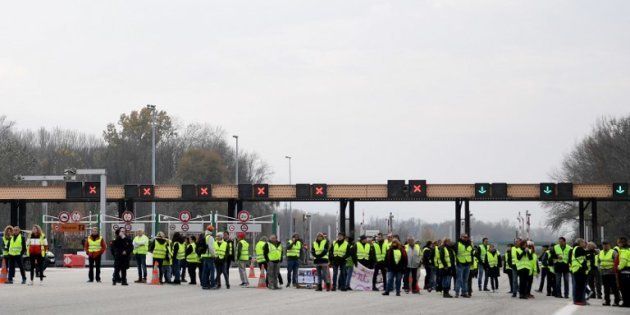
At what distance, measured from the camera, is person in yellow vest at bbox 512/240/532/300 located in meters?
29.6

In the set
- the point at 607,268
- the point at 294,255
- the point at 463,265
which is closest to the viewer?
the point at 607,268

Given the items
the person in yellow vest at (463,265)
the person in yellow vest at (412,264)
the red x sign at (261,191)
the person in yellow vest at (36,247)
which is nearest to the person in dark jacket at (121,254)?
the person in yellow vest at (36,247)

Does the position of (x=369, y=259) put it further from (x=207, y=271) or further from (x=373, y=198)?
(x=373, y=198)

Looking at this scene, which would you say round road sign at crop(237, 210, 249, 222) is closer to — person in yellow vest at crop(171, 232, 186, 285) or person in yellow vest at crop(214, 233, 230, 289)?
person in yellow vest at crop(171, 232, 186, 285)

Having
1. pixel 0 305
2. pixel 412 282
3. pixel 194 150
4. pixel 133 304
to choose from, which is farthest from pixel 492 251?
pixel 194 150

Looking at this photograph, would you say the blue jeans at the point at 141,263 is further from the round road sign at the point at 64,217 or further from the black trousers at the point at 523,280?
the round road sign at the point at 64,217

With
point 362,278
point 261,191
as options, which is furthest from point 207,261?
point 261,191

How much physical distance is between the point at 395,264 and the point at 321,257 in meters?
2.90

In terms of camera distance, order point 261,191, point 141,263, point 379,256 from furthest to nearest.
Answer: point 261,191 < point 141,263 < point 379,256

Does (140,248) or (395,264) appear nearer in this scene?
(395,264)

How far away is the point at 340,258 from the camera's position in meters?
31.8

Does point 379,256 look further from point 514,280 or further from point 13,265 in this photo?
point 13,265

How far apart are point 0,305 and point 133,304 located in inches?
105

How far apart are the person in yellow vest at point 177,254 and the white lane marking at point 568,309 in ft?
38.8
